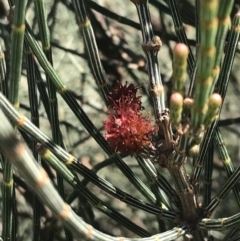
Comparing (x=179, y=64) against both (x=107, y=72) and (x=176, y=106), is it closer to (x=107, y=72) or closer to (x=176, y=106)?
(x=176, y=106)

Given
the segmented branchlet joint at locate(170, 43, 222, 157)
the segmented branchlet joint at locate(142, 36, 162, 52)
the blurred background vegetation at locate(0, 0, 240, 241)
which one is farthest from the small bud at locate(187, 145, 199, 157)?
the blurred background vegetation at locate(0, 0, 240, 241)

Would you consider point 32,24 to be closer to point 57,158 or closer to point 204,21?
point 57,158

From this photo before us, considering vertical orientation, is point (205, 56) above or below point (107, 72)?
below

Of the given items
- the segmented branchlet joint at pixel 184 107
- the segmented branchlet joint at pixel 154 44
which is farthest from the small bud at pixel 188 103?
the segmented branchlet joint at pixel 154 44

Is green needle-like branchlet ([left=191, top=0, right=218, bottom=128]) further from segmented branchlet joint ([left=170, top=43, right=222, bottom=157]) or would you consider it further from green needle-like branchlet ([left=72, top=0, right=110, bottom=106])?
green needle-like branchlet ([left=72, top=0, right=110, bottom=106])

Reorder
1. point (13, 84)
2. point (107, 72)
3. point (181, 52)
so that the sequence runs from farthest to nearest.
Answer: point (107, 72) → point (13, 84) → point (181, 52)

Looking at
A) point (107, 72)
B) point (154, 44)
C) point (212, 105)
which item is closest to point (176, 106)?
point (212, 105)

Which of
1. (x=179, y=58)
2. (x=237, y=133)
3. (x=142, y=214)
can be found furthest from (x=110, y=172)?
(x=179, y=58)

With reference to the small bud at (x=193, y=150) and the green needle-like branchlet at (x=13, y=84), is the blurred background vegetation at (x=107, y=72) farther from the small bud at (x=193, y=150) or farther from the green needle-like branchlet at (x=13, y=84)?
the small bud at (x=193, y=150)

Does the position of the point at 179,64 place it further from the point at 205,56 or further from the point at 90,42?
the point at 90,42

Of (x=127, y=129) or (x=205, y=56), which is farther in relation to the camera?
(x=127, y=129)

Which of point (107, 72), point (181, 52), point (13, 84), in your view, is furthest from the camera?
point (107, 72)
